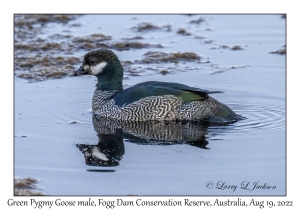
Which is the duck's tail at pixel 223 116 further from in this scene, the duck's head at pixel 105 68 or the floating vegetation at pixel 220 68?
the floating vegetation at pixel 220 68

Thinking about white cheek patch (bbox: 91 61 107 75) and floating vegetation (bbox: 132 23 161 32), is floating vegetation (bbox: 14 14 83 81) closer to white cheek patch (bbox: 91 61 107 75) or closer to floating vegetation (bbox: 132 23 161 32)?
floating vegetation (bbox: 132 23 161 32)

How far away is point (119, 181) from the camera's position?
864cm

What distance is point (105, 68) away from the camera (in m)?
12.0

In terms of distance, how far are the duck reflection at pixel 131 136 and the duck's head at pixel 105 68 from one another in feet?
2.33

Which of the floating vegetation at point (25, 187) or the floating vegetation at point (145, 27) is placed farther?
the floating vegetation at point (145, 27)

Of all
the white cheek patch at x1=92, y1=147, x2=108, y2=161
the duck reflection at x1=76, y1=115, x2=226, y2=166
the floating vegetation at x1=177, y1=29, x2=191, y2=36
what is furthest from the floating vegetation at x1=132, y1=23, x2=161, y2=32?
the white cheek patch at x1=92, y1=147, x2=108, y2=161

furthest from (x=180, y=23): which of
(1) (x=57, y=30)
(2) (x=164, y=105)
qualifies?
(2) (x=164, y=105)

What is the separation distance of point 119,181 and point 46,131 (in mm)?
2496

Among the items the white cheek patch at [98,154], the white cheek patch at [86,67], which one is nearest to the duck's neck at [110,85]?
the white cheek patch at [86,67]

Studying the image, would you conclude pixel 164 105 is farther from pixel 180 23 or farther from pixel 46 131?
pixel 180 23

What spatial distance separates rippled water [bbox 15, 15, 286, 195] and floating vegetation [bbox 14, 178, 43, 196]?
0.12 m

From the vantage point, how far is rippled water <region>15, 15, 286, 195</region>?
8.67 metres

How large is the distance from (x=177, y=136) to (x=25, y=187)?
110 inches

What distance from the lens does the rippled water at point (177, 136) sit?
8672 mm
